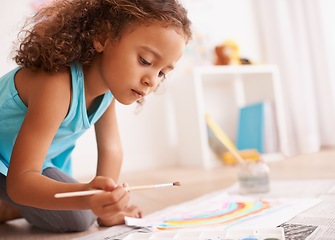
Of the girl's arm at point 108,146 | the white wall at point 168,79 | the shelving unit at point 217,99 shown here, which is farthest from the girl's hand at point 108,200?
the white wall at point 168,79

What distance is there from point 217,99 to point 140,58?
164cm

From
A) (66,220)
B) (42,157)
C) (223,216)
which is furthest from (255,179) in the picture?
(42,157)

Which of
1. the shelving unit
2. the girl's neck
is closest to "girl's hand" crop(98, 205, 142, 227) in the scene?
the girl's neck

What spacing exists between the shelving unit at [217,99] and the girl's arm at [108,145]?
0.95 m

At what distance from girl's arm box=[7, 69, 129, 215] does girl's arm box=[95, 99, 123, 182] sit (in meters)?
0.24

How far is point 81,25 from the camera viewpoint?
0.72 m

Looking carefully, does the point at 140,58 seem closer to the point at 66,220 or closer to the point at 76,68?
the point at 76,68

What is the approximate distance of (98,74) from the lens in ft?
2.37

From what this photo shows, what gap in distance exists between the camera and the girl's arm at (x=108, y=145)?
0.88 metres

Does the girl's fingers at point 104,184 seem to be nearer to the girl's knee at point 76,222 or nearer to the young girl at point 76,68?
the young girl at point 76,68

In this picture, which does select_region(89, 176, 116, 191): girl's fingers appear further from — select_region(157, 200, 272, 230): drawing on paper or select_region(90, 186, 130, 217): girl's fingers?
select_region(157, 200, 272, 230): drawing on paper

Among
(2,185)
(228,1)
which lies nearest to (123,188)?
(2,185)

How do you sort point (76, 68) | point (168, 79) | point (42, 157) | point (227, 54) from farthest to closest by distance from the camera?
point (168, 79) → point (227, 54) → point (76, 68) → point (42, 157)

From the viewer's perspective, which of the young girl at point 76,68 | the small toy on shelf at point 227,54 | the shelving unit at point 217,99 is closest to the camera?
the young girl at point 76,68
